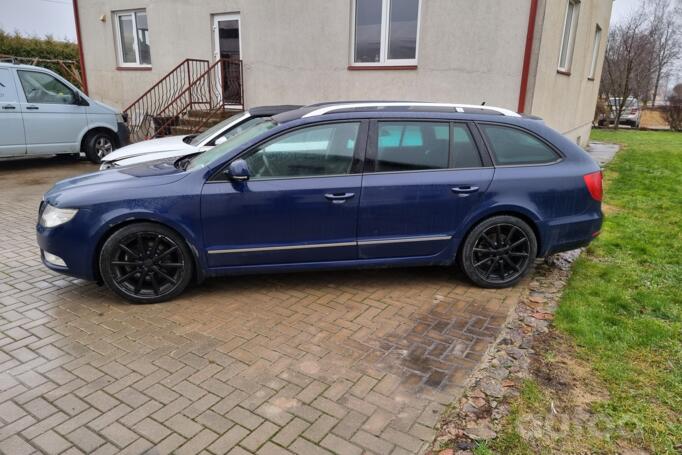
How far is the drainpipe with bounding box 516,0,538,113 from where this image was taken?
7.64m

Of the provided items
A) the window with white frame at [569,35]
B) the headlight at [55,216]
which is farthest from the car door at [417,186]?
the window with white frame at [569,35]

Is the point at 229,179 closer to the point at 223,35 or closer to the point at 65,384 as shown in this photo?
the point at 65,384

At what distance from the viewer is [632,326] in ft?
12.0

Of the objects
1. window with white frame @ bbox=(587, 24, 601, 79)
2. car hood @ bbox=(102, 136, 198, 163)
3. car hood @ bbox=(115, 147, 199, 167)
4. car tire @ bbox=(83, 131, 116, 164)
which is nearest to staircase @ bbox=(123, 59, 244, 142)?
car tire @ bbox=(83, 131, 116, 164)

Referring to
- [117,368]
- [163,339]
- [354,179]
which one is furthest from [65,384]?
[354,179]

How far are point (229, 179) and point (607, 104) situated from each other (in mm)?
28488

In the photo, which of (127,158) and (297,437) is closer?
(297,437)

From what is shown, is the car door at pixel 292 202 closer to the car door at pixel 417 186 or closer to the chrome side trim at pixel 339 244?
the chrome side trim at pixel 339 244

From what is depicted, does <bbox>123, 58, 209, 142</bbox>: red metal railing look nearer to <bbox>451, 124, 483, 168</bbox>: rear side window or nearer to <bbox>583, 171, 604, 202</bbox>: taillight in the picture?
<bbox>451, 124, 483, 168</bbox>: rear side window

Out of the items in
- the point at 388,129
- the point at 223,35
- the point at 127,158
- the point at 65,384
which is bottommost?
the point at 65,384

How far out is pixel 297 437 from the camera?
2.52 metres

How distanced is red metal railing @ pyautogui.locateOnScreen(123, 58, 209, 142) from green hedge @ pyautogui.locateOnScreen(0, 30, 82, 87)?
7.21 metres

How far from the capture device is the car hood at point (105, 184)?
3.77 meters

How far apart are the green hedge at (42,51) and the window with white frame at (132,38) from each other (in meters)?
5.94
